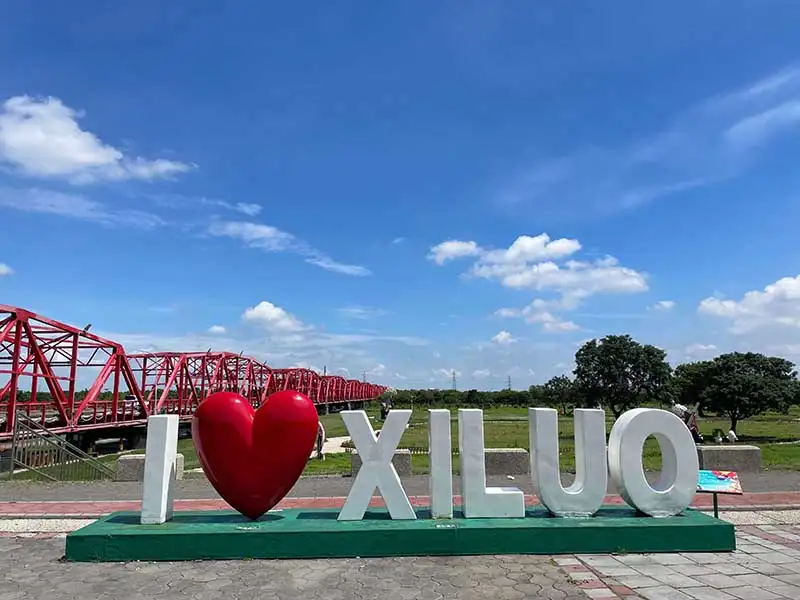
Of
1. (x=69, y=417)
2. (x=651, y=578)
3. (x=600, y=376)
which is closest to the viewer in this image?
(x=651, y=578)

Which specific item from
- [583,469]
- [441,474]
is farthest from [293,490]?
[583,469]

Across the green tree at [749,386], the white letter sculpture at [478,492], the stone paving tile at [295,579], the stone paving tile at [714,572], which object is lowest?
the stone paving tile at [295,579]

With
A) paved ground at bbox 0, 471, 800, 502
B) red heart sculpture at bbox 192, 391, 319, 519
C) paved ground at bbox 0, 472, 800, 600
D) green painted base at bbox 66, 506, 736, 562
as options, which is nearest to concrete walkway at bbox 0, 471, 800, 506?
paved ground at bbox 0, 471, 800, 502

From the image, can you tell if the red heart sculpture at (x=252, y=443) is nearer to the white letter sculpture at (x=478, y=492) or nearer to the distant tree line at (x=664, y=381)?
the white letter sculpture at (x=478, y=492)

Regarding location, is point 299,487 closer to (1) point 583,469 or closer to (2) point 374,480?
(2) point 374,480

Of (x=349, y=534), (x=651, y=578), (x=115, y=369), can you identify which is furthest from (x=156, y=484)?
(x=115, y=369)

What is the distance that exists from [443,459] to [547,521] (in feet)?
5.43

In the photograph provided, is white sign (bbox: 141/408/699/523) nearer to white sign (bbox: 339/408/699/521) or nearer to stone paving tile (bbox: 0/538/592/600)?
white sign (bbox: 339/408/699/521)

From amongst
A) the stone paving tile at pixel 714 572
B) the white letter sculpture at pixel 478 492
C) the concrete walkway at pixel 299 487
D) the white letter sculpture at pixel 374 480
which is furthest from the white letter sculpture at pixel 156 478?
the stone paving tile at pixel 714 572

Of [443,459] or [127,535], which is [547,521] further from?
[127,535]

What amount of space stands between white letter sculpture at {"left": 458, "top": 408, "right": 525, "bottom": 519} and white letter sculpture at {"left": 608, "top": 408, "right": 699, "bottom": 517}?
158cm

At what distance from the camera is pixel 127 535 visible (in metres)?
8.38

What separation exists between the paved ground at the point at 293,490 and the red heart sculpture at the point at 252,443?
4.88 metres

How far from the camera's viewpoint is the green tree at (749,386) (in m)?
29.6
